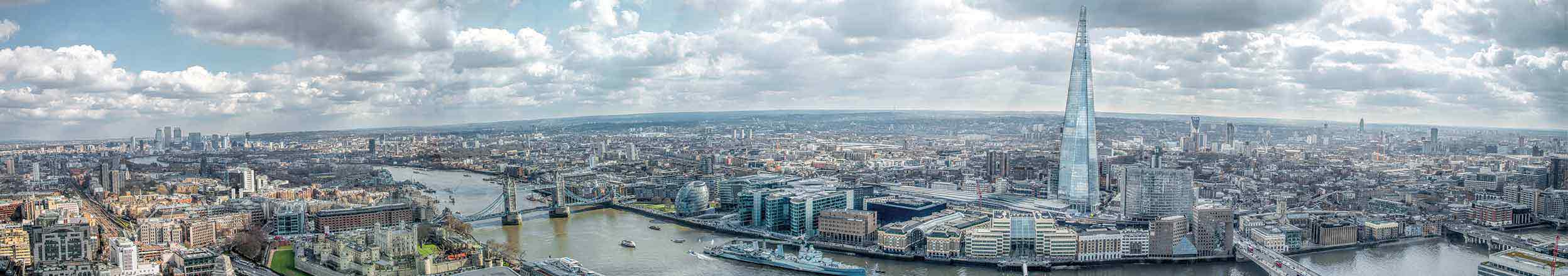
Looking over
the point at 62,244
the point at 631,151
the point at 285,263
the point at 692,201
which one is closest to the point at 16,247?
the point at 62,244

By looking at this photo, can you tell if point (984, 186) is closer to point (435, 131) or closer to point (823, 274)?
point (823, 274)

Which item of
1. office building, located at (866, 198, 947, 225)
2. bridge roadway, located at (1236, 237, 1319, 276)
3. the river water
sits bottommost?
the river water

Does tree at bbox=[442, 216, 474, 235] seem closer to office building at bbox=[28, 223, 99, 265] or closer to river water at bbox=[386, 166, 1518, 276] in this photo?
river water at bbox=[386, 166, 1518, 276]

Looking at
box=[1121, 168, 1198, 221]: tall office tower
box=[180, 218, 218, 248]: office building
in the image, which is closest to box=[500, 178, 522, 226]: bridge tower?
box=[180, 218, 218, 248]: office building

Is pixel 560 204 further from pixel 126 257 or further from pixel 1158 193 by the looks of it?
pixel 1158 193

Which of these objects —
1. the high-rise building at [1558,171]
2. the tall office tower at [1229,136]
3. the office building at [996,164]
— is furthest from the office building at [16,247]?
the tall office tower at [1229,136]

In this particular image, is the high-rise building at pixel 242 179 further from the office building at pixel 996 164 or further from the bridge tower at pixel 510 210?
the office building at pixel 996 164
